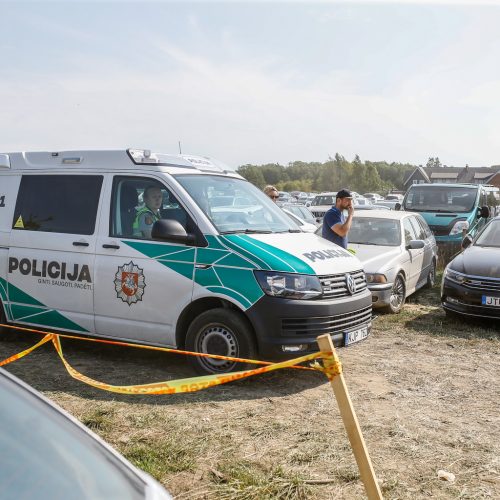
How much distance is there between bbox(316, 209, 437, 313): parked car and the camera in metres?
8.79

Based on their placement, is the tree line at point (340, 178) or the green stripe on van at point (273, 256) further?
the tree line at point (340, 178)

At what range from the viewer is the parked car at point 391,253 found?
346 inches

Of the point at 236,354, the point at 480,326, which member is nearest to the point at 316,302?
the point at 236,354

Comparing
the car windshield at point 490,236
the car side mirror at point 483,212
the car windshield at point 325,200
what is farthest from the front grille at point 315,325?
the car windshield at point 325,200

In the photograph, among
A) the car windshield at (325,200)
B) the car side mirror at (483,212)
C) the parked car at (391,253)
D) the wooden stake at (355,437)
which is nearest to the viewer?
the wooden stake at (355,437)

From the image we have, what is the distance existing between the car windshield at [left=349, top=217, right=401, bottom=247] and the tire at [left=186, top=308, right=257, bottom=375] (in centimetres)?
483

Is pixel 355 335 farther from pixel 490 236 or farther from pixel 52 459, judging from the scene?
pixel 490 236

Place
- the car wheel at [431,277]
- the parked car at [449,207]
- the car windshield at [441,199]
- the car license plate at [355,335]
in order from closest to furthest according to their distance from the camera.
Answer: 1. the car license plate at [355,335]
2. the car wheel at [431,277]
3. the parked car at [449,207]
4. the car windshield at [441,199]

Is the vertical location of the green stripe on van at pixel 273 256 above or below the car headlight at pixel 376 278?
above

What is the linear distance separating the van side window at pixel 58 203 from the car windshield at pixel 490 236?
599 cm

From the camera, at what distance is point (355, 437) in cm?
302

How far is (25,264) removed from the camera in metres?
6.45

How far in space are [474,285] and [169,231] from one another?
4684 millimetres

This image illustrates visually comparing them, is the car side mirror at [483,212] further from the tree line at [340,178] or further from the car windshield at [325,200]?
the tree line at [340,178]
